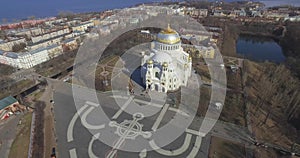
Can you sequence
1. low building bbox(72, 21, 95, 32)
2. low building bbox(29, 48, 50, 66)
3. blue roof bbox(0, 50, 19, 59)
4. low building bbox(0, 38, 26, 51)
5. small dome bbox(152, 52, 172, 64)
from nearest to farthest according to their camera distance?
small dome bbox(152, 52, 172, 64) → blue roof bbox(0, 50, 19, 59) → low building bbox(29, 48, 50, 66) → low building bbox(0, 38, 26, 51) → low building bbox(72, 21, 95, 32)

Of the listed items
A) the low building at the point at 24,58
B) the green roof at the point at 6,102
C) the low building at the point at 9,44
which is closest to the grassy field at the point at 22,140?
the green roof at the point at 6,102

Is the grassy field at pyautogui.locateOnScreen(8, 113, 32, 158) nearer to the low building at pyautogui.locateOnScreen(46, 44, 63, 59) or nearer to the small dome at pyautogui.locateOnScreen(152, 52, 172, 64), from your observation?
the small dome at pyautogui.locateOnScreen(152, 52, 172, 64)

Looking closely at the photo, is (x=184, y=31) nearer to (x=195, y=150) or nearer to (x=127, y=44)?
(x=127, y=44)

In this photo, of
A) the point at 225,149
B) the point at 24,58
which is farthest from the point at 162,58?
the point at 24,58

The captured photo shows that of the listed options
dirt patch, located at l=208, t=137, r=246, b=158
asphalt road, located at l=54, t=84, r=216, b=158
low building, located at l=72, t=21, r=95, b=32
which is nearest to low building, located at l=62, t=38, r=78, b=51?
low building, located at l=72, t=21, r=95, b=32

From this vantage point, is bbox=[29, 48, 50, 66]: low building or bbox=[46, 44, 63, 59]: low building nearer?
bbox=[29, 48, 50, 66]: low building

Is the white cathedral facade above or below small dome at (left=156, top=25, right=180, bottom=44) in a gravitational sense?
below
